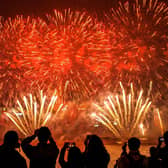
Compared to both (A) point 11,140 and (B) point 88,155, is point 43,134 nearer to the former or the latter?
(A) point 11,140

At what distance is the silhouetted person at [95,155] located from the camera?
16.6 ft

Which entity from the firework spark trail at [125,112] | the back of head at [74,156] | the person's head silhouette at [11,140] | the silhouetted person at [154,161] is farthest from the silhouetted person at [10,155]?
the firework spark trail at [125,112]

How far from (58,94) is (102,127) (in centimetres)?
736

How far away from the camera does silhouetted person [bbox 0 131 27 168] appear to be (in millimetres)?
4449

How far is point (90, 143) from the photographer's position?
5102mm

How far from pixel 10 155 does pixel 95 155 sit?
Answer: 4.65ft

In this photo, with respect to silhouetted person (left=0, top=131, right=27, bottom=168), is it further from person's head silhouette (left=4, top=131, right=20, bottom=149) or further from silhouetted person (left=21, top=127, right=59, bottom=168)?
silhouetted person (left=21, top=127, right=59, bottom=168)

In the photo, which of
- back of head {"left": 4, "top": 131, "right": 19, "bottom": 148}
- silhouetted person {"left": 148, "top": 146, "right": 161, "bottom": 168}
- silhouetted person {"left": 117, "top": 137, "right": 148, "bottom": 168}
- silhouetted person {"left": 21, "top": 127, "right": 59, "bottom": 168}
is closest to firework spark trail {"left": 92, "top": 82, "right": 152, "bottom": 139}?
silhouetted person {"left": 148, "top": 146, "right": 161, "bottom": 168}

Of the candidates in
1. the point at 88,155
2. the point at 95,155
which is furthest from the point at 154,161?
the point at 88,155

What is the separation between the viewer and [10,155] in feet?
14.8

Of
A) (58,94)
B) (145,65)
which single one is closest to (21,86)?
(58,94)

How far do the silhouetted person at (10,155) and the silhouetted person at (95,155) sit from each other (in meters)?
1.10

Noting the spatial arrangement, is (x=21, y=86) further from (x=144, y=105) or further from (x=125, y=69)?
(x=144, y=105)

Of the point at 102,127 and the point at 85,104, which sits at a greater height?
the point at 85,104
